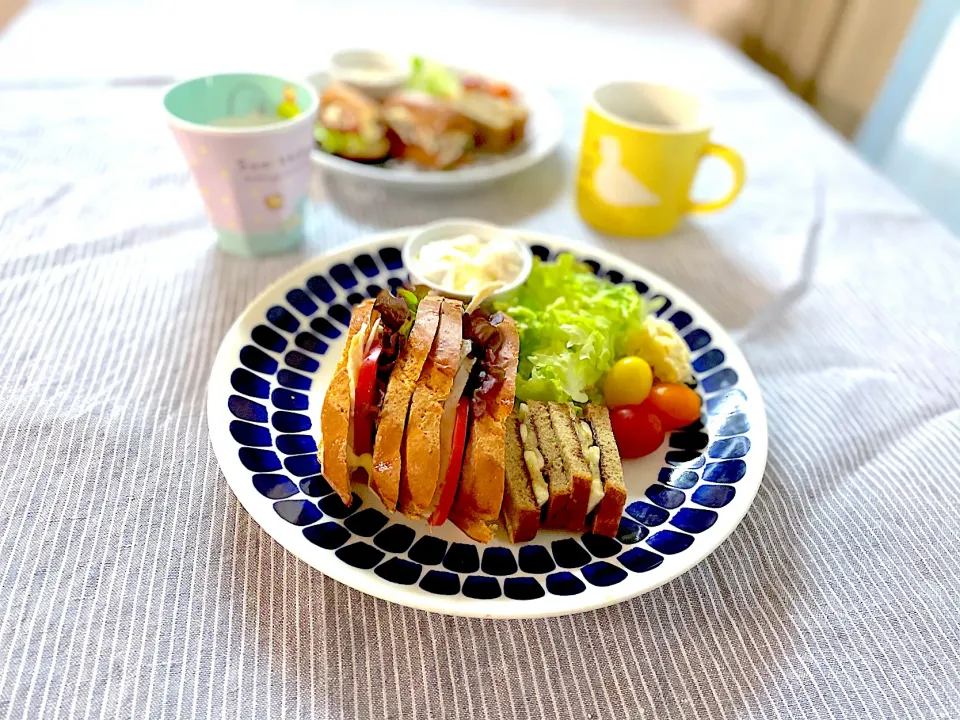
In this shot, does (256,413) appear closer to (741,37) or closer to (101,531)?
(101,531)

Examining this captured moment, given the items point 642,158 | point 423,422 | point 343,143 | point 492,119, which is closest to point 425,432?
point 423,422

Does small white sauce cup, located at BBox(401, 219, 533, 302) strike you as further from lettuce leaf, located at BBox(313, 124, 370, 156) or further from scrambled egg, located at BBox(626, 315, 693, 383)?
lettuce leaf, located at BBox(313, 124, 370, 156)

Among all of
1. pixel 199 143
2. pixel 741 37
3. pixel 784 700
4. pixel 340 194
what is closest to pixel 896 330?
pixel 784 700

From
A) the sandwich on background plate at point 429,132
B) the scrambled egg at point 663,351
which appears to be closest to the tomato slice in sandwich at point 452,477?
the scrambled egg at point 663,351

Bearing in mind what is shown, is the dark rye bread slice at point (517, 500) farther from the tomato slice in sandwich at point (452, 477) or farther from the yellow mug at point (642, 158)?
the yellow mug at point (642, 158)

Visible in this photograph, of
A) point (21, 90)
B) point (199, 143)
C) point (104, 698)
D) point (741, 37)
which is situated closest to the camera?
point (104, 698)

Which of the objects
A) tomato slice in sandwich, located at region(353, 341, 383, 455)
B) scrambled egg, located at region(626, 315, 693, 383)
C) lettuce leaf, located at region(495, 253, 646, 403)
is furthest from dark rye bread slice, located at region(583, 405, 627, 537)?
tomato slice in sandwich, located at region(353, 341, 383, 455)

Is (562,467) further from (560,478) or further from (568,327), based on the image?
(568,327)
